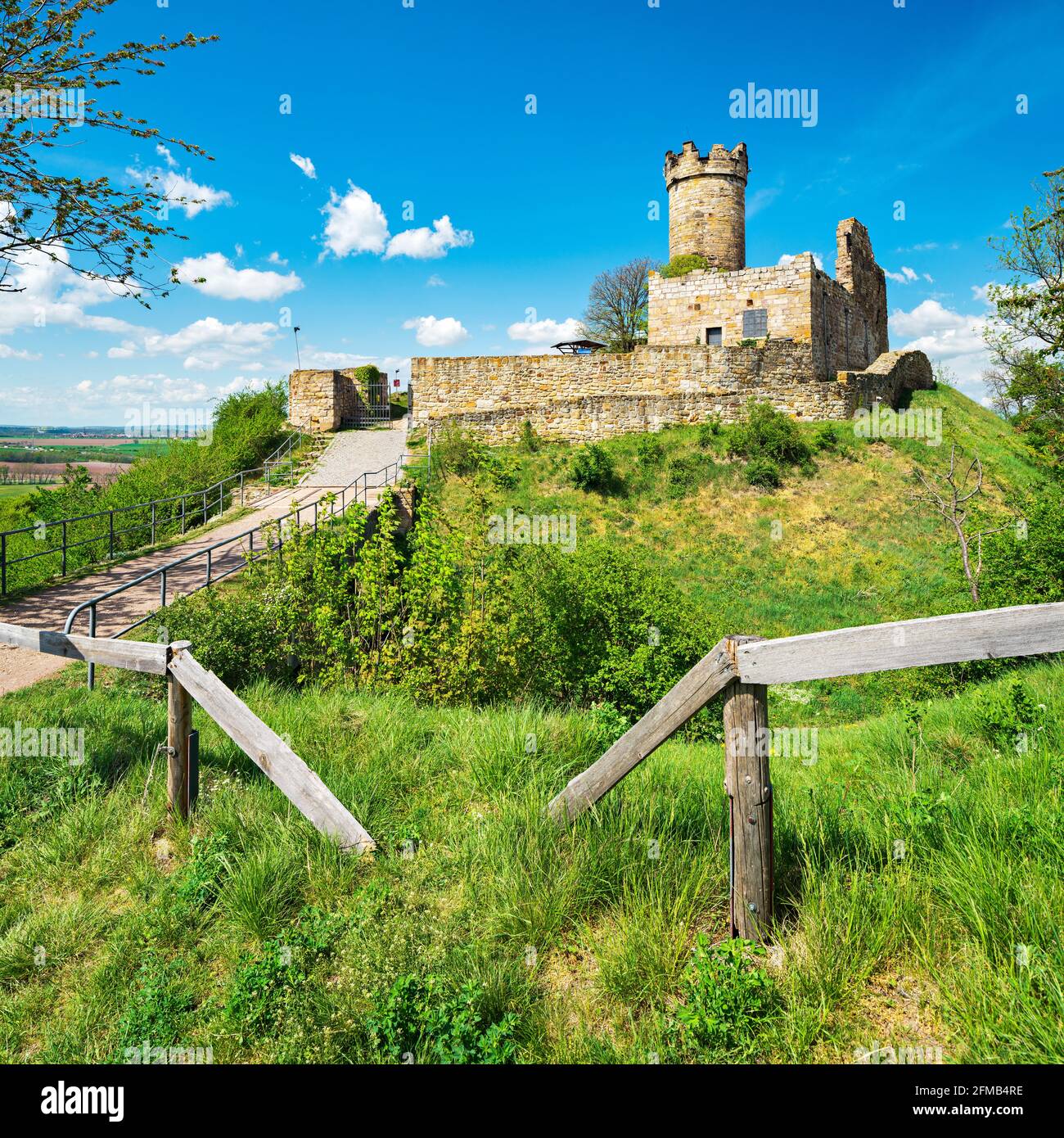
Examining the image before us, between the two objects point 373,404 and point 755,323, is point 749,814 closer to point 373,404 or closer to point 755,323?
point 755,323

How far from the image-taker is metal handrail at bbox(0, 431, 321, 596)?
1121 cm

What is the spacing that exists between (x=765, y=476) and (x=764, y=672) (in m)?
19.5

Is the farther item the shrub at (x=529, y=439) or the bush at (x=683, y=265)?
the bush at (x=683, y=265)

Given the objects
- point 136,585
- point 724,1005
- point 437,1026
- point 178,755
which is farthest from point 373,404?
point 724,1005

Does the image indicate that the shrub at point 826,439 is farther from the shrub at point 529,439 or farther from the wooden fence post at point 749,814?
the wooden fence post at point 749,814

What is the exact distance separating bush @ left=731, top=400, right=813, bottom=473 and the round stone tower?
12.4 meters

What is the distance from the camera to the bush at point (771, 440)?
2153cm

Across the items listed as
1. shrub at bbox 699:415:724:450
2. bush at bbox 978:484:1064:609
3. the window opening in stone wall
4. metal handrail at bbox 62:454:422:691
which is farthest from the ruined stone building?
bush at bbox 978:484:1064:609

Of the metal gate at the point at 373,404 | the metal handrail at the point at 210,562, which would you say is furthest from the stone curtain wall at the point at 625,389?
the metal gate at the point at 373,404

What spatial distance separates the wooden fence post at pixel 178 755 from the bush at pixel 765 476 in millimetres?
19236

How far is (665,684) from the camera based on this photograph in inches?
365

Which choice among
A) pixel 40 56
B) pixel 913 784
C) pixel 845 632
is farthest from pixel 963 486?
pixel 40 56

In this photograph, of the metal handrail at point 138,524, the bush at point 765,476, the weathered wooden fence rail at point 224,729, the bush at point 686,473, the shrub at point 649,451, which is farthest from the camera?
the shrub at point 649,451

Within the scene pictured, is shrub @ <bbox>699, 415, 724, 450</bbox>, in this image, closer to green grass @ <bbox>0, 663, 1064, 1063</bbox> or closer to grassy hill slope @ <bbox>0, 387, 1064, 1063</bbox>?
grassy hill slope @ <bbox>0, 387, 1064, 1063</bbox>
